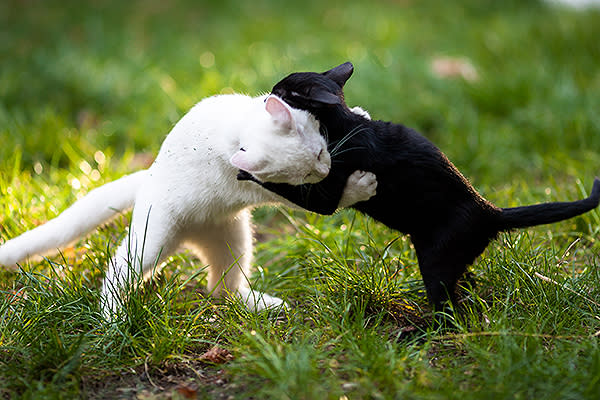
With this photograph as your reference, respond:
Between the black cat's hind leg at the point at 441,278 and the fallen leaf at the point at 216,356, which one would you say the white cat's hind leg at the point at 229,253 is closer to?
the fallen leaf at the point at 216,356

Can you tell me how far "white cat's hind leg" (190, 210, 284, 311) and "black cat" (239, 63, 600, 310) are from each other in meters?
0.57

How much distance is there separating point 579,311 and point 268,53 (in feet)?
14.6

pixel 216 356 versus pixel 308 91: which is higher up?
pixel 308 91

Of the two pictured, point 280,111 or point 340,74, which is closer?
point 280,111

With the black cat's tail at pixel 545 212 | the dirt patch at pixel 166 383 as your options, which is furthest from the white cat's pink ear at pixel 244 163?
the black cat's tail at pixel 545 212

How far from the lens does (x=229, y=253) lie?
278 cm

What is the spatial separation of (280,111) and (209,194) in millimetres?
586

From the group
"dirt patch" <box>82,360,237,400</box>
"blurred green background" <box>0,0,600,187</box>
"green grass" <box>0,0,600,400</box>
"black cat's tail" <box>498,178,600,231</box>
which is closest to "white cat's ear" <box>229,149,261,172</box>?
"green grass" <box>0,0,600,400</box>

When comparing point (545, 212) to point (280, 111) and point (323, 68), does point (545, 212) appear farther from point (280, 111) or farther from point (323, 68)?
point (323, 68)

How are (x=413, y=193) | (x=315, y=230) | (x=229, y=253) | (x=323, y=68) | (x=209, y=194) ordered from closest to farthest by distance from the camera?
1. (x=413, y=193)
2. (x=209, y=194)
3. (x=229, y=253)
4. (x=315, y=230)
5. (x=323, y=68)

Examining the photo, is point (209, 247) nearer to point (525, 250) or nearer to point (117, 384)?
point (117, 384)

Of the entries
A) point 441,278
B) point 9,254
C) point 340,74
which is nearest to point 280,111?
point 340,74

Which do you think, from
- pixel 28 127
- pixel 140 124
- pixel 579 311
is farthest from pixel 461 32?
pixel 579 311

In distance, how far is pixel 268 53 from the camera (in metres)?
6.05
